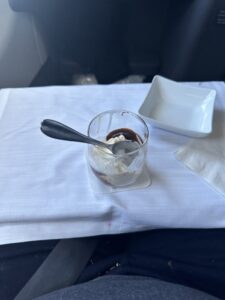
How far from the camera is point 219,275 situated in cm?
45

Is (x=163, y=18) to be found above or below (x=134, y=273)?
above

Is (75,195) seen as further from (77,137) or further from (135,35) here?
(135,35)

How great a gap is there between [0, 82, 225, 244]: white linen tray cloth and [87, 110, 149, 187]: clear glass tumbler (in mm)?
23

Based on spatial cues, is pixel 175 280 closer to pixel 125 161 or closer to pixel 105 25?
pixel 125 161

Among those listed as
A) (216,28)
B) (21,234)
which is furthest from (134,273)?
(216,28)

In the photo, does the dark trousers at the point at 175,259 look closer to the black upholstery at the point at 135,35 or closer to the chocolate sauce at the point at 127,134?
the chocolate sauce at the point at 127,134

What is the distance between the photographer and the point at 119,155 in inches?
15.2

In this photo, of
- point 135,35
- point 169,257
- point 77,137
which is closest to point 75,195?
point 77,137

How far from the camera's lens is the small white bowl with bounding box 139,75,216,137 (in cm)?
50

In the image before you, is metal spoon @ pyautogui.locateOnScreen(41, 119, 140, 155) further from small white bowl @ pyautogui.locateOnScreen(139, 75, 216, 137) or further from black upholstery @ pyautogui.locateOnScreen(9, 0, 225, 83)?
black upholstery @ pyautogui.locateOnScreen(9, 0, 225, 83)

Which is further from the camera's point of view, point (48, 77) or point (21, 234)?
point (48, 77)

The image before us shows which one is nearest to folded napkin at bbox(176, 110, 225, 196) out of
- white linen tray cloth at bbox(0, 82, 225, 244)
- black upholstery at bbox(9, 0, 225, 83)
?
white linen tray cloth at bbox(0, 82, 225, 244)

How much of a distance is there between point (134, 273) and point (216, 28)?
0.63 metres

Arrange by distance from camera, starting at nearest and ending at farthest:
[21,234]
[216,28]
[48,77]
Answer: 1. [21,234]
2. [216,28]
3. [48,77]
